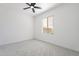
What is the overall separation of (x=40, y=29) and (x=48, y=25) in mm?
791

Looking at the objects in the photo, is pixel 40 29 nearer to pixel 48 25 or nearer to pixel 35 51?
pixel 48 25

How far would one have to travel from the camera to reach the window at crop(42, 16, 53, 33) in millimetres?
5317

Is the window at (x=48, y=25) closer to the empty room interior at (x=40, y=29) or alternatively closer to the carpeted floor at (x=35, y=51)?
the empty room interior at (x=40, y=29)

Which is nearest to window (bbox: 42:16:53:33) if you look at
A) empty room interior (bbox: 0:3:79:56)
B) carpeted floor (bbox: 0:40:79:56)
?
empty room interior (bbox: 0:3:79:56)

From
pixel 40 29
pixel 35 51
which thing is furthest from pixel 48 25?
pixel 35 51

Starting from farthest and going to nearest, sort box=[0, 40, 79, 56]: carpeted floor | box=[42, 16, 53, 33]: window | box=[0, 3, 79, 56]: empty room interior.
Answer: box=[42, 16, 53, 33]: window → box=[0, 3, 79, 56]: empty room interior → box=[0, 40, 79, 56]: carpeted floor

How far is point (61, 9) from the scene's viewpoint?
4457mm

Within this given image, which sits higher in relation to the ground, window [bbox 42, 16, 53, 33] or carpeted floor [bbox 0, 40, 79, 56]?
window [bbox 42, 16, 53, 33]

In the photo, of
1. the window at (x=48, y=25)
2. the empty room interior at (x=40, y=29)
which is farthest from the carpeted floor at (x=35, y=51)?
the window at (x=48, y=25)

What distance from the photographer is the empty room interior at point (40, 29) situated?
12.4ft

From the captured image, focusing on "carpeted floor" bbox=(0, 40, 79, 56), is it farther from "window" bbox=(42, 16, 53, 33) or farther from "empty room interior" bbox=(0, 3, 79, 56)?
"window" bbox=(42, 16, 53, 33)

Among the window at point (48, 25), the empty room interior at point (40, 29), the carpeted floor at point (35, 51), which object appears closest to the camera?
the carpeted floor at point (35, 51)

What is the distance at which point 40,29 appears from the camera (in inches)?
240

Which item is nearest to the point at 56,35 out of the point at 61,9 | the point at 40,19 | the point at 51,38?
the point at 51,38
